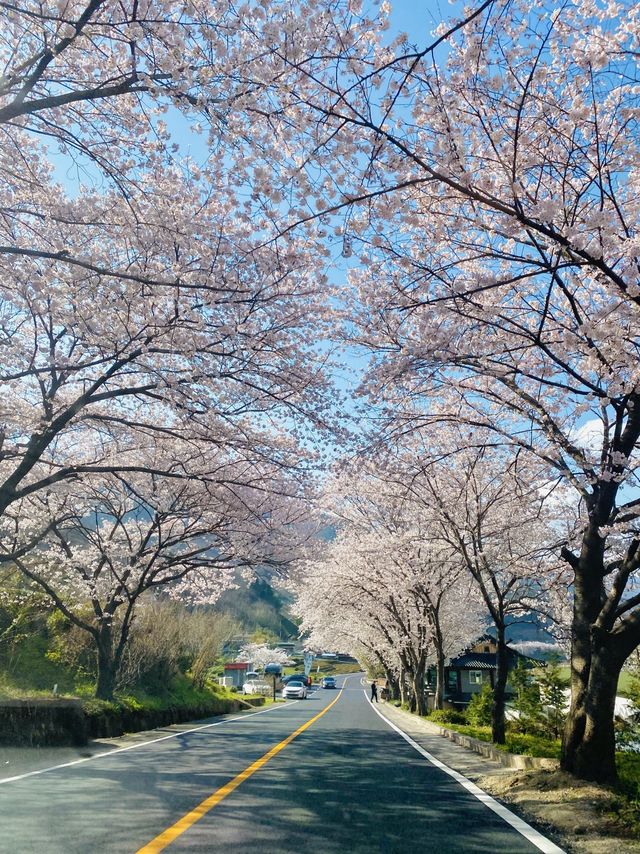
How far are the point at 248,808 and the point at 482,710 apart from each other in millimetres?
20427

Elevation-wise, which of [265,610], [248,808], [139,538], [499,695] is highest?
[265,610]

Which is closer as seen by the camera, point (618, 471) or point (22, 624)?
point (618, 471)

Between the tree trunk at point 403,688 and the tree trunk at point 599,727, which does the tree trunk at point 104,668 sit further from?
the tree trunk at point 403,688

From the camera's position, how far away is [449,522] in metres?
15.6

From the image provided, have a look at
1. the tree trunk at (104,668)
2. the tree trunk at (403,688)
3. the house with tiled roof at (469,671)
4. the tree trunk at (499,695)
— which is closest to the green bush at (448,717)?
the tree trunk at (499,695)

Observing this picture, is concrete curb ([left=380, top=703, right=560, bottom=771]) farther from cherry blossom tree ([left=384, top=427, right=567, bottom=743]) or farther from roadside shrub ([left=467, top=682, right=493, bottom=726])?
roadside shrub ([left=467, top=682, right=493, bottom=726])

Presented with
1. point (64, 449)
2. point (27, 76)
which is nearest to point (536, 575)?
point (64, 449)

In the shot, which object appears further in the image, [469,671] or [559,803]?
[469,671]

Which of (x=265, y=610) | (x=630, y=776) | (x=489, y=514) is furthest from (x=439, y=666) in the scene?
(x=265, y=610)

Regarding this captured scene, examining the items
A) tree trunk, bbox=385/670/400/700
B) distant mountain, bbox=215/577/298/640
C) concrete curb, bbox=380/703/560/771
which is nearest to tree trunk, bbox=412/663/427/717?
concrete curb, bbox=380/703/560/771

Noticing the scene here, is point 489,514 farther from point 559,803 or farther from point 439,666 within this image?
point 559,803

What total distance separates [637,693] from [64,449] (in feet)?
55.5

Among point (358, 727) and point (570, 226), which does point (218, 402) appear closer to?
point (570, 226)

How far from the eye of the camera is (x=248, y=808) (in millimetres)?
6758
